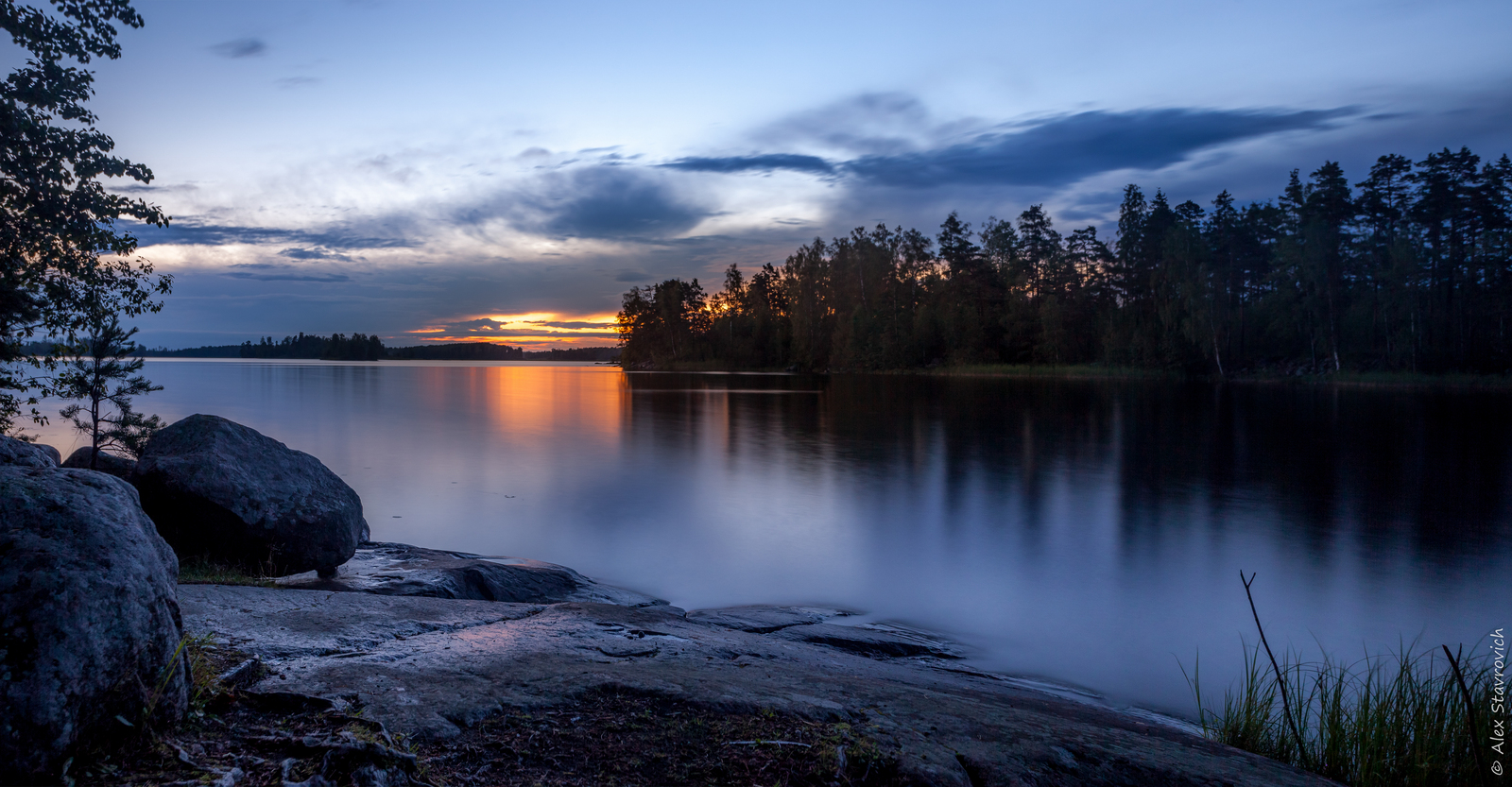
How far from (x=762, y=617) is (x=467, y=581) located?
3252mm

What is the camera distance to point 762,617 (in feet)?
26.8

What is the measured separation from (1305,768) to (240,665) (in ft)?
19.7

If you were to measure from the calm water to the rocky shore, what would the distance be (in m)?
2.88

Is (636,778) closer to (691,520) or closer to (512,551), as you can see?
(512,551)

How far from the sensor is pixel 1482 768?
133 inches

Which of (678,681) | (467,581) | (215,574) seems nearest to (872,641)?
(678,681)

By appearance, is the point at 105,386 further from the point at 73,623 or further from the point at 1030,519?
the point at 1030,519

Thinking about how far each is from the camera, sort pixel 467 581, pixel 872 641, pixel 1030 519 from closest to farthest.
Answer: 1. pixel 872 641
2. pixel 467 581
3. pixel 1030 519

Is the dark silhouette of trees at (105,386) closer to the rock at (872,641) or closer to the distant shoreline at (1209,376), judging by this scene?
the rock at (872,641)

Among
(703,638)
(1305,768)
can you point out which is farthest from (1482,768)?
(703,638)

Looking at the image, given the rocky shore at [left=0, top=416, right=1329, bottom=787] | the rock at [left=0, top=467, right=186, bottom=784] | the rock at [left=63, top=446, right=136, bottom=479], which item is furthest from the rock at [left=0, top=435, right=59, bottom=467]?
the rock at [left=63, top=446, right=136, bottom=479]

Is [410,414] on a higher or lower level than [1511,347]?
lower

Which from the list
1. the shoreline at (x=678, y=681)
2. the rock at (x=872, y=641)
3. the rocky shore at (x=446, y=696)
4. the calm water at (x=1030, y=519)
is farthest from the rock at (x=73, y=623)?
the calm water at (x=1030, y=519)

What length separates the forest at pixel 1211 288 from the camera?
5019cm
